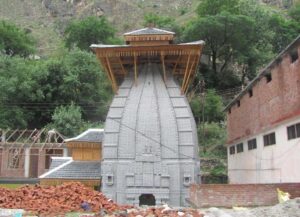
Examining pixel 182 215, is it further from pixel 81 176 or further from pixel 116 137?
pixel 81 176

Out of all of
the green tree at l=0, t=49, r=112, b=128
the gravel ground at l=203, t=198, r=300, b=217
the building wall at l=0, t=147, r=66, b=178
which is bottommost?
the gravel ground at l=203, t=198, r=300, b=217

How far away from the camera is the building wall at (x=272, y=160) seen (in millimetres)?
20141

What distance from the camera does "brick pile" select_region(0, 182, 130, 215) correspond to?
49.1 feet

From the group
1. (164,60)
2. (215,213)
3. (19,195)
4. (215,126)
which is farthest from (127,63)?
(215,126)

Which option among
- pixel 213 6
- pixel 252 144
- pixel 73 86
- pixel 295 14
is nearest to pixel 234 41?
pixel 213 6

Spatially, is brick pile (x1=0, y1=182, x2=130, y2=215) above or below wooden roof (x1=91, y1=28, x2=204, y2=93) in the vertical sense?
below

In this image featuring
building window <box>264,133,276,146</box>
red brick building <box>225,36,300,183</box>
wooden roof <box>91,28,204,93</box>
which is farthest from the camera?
wooden roof <box>91,28,204,93</box>

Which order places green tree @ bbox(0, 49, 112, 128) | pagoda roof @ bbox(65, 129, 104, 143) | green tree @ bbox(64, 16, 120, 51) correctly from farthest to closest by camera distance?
green tree @ bbox(64, 16, 120, 51) → green tree @ bbox(0, 49, 112, 128) → pagoda roof @ bbox(65, 129, 104, 143)

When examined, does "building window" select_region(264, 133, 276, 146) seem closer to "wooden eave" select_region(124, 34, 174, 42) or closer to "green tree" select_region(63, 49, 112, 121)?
"wooden eave" select_region(124, 34, 174, 42)

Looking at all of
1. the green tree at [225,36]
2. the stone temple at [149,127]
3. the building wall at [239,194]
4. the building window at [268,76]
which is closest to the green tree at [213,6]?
the green tree at [225,36]

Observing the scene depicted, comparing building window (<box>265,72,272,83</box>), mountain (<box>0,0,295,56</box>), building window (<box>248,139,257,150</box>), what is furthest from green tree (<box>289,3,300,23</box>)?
building window (<box>265,72,272,83</box>)

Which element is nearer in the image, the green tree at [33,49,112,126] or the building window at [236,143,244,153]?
the building window at [236,143,244,153]

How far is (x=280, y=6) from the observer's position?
289 ft

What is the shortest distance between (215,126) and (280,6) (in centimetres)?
5510
